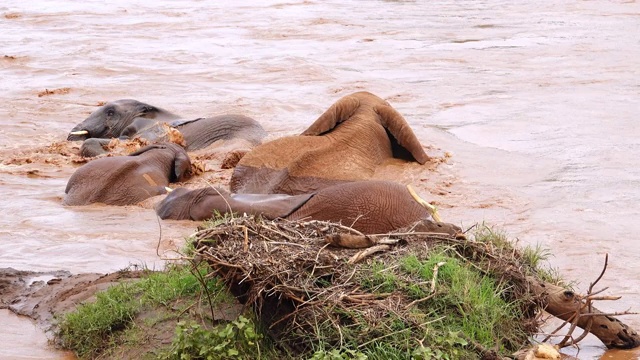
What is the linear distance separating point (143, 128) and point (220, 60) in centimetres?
632

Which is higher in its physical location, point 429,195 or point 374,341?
point 374,341

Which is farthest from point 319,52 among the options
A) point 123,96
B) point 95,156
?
point 95,156

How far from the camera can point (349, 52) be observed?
19812 millimetres

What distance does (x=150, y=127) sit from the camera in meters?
13.2

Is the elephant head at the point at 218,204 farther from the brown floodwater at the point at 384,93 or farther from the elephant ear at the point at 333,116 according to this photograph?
the elephant ear at the point at 333,116

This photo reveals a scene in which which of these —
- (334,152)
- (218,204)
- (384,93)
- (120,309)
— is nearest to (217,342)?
(120,309)

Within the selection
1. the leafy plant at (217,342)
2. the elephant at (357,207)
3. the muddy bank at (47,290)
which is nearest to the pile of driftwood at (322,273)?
the leafy plant at (217,342)

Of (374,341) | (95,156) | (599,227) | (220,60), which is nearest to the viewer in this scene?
(374,341)

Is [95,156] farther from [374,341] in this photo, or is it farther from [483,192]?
[374,341]

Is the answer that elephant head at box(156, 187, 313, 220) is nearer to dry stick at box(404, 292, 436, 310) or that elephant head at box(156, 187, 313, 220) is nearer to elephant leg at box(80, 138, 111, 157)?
dry stick at box(404, 292, 436, 310)

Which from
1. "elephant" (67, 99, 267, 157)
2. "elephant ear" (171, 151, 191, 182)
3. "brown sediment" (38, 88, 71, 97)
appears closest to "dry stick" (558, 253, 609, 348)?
"elephant ear" (171, 151, 191, 182)

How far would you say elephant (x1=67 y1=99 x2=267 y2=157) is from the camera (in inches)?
492

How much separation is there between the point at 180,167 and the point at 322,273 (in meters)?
5.57

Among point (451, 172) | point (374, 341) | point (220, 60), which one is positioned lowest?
point (220, 60)
